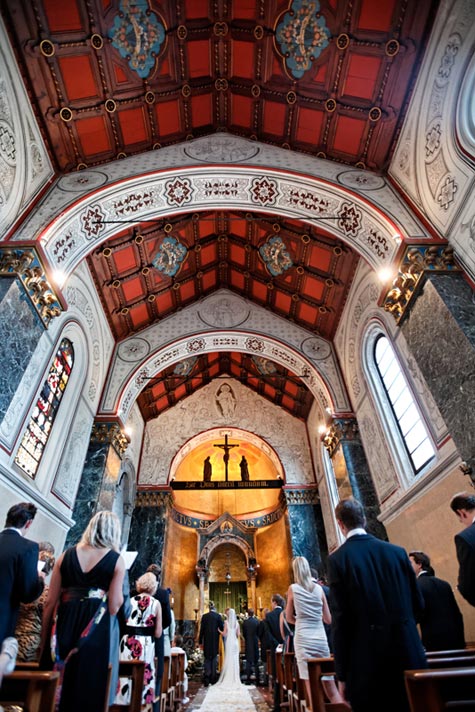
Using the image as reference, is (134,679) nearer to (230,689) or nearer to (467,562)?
(467,562)

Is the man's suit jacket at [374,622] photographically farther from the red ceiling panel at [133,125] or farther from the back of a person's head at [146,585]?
the red ceiling panel at [133,125]

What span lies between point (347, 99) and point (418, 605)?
24.4 ft

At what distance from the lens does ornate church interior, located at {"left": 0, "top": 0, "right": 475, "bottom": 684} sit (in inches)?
212

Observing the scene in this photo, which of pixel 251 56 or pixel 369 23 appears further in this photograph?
pixel 251 56

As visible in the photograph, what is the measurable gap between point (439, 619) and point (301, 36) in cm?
805

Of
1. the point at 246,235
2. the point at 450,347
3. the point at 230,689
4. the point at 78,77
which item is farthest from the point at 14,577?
the point at 246,235

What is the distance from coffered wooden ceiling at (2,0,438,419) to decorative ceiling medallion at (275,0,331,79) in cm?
2

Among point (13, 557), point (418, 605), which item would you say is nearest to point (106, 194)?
point (13, 557)

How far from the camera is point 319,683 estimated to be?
2727 mm

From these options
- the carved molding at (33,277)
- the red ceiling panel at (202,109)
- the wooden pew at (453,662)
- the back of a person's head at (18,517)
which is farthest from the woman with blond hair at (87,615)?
the red ceiling panel at (202,109)

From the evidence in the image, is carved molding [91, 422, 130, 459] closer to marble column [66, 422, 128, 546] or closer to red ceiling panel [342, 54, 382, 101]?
marble column [66, 422, 128, 546]

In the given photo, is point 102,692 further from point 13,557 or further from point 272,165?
point 272,165

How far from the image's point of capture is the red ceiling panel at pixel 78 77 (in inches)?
231

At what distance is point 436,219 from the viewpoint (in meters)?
5.80
